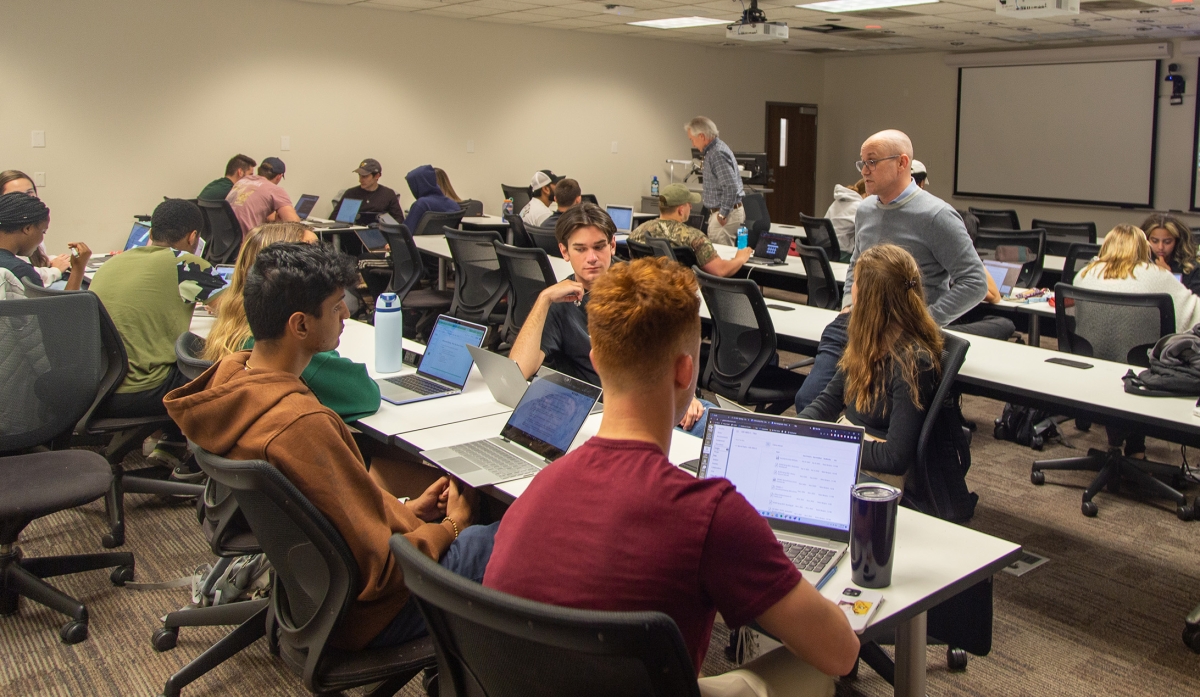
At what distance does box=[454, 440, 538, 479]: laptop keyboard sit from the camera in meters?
2.21

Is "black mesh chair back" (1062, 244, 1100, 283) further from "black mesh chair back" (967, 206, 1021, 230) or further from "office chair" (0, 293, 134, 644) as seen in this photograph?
"office chair" (0, 293, 134, 644)

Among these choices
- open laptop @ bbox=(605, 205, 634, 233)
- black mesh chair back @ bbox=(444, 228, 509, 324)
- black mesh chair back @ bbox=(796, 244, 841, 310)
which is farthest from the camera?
open laptop @ bbox=(605, 205, 634, 233)

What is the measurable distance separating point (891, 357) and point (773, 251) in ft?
12.8

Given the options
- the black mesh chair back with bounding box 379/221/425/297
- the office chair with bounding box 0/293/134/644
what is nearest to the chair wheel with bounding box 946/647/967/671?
the office chair with bounding box 0/293/134/644

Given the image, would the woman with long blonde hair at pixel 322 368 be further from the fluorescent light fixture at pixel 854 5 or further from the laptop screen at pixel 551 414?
the fluorescent light fixture at pixel 854 5

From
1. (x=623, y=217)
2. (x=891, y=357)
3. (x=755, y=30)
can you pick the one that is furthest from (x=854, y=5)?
(x=891, y=357)

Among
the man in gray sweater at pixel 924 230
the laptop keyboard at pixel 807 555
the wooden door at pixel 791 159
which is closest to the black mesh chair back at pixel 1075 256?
the man in gray sweater at pixel 924 230

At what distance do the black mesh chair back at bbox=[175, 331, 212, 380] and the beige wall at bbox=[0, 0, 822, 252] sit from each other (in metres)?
6.06

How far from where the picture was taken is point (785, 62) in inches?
519

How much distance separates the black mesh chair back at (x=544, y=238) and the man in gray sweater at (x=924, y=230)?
2796mm

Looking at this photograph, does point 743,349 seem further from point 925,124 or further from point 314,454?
point 925,124

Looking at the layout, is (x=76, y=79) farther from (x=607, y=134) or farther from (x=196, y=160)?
(x=607, y=134)

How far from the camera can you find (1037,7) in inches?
263

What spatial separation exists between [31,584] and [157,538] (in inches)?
24.3
